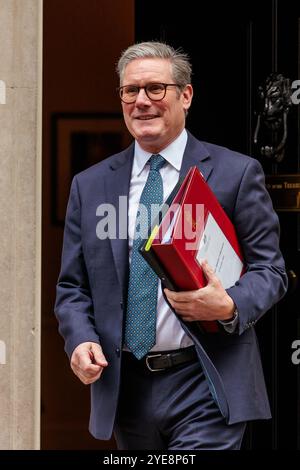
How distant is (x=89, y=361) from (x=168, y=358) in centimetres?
26

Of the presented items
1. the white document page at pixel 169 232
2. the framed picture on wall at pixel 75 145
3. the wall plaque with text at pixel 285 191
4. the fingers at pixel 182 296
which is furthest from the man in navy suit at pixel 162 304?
the framed picture on wall at pixel 75 145

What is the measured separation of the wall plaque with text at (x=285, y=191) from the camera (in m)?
4.44

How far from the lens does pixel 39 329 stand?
440 cm

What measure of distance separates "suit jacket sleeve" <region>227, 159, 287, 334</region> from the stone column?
4.04 ft

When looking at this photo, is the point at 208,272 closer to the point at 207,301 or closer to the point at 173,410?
the point at 207,301

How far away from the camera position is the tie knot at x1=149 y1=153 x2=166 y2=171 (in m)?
3.47

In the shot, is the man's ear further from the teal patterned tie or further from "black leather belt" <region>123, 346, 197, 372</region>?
"black leather belt" <region>123, 346, 197, 372</region>

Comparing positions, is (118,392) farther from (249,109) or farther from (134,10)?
(134,10)

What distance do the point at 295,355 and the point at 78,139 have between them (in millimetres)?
1337

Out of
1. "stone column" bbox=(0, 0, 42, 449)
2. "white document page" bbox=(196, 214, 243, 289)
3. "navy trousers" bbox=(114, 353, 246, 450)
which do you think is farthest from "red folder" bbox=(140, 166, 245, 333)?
"stone column" bbox=(0, 0, 42, 449)

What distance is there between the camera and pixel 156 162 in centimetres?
348

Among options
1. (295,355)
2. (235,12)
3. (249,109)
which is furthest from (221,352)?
(235,12)

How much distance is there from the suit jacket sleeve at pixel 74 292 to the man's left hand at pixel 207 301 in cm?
37

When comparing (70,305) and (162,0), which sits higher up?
(162,0)
